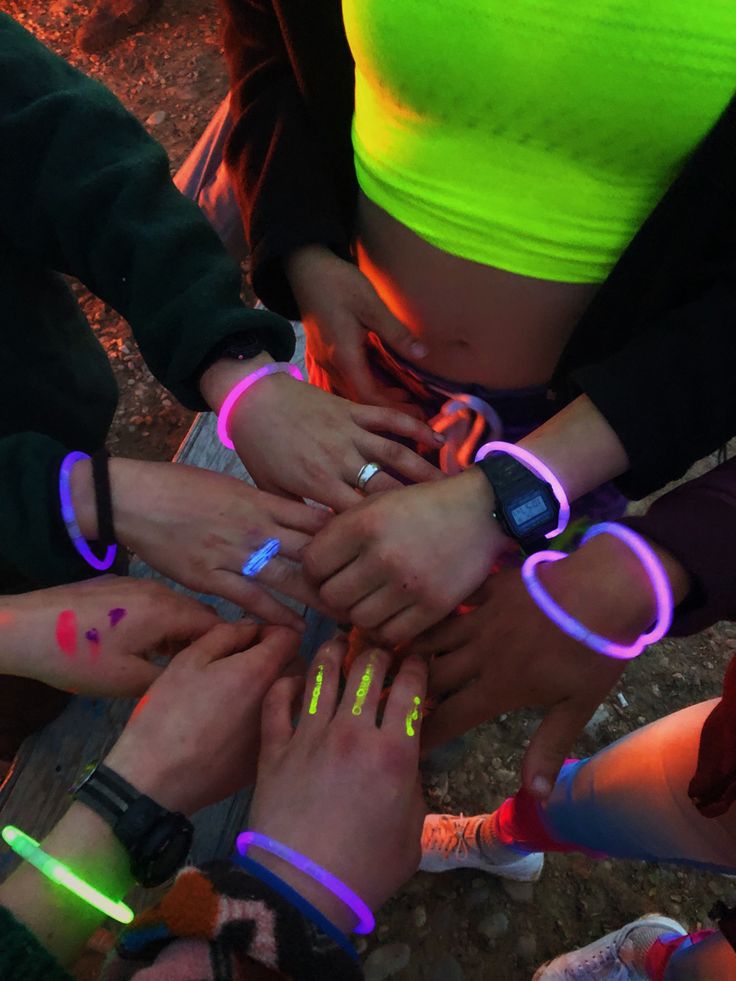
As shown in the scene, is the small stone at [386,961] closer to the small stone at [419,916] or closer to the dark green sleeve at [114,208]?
the small stone at [419,916]

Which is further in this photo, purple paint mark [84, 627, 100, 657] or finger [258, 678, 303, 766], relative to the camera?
purple paint mark [84, 627, 100, 657]

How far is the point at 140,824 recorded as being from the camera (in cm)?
88

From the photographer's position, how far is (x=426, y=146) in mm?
999

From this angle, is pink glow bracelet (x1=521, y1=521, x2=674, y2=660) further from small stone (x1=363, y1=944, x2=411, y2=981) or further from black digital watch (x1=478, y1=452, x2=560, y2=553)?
small stone (x1=363, y1=944, x2=411, y2=981)

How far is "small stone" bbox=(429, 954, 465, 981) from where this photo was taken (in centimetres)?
164

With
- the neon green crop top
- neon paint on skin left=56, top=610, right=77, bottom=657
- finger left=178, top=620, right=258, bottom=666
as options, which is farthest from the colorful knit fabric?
the neon green crop top

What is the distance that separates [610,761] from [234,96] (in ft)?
4.48

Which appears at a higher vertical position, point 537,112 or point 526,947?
point 537,112

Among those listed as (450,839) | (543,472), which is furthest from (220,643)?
(450,839)

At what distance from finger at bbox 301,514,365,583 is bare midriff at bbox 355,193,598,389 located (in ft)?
1.23

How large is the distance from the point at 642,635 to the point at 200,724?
24.2 inches

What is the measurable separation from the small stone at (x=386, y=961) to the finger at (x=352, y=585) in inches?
44.2

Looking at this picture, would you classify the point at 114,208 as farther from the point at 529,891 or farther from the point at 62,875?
the point at 529,891

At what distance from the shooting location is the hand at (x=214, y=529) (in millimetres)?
1115
